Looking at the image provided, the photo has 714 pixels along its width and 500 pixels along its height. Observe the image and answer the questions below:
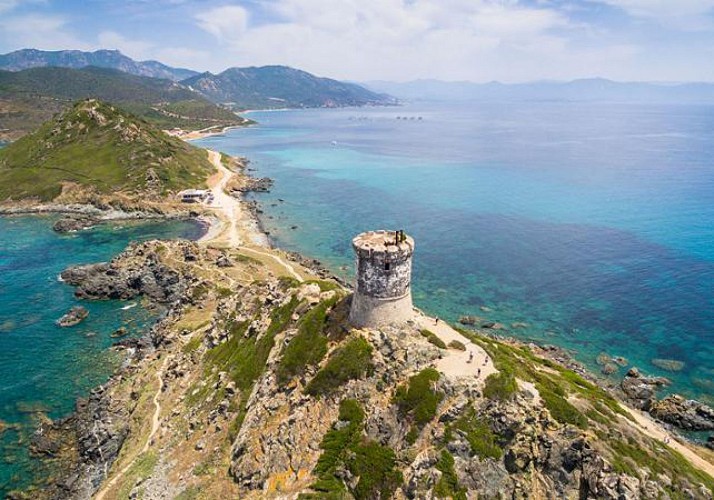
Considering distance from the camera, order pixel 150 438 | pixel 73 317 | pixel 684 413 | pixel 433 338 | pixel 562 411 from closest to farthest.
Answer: pixel 562 411, pixel 433 338, pixel 150 438, pixel 684 413, pixel 73 317

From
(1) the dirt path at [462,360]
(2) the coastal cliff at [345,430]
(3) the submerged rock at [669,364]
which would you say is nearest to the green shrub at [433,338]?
(2) the coastal cliff at [345,430]

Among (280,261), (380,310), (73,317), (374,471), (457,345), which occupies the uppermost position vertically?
(380,310)

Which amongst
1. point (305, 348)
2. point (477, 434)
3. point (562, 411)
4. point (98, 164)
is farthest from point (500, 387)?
point (98, 164)

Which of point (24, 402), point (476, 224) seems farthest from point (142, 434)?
point (476, 224)

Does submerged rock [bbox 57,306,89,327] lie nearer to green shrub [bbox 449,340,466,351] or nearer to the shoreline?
the shoreline

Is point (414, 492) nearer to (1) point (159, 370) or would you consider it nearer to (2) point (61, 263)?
(1) point (159, 370)

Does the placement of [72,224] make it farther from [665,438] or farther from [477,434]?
[665,438]
